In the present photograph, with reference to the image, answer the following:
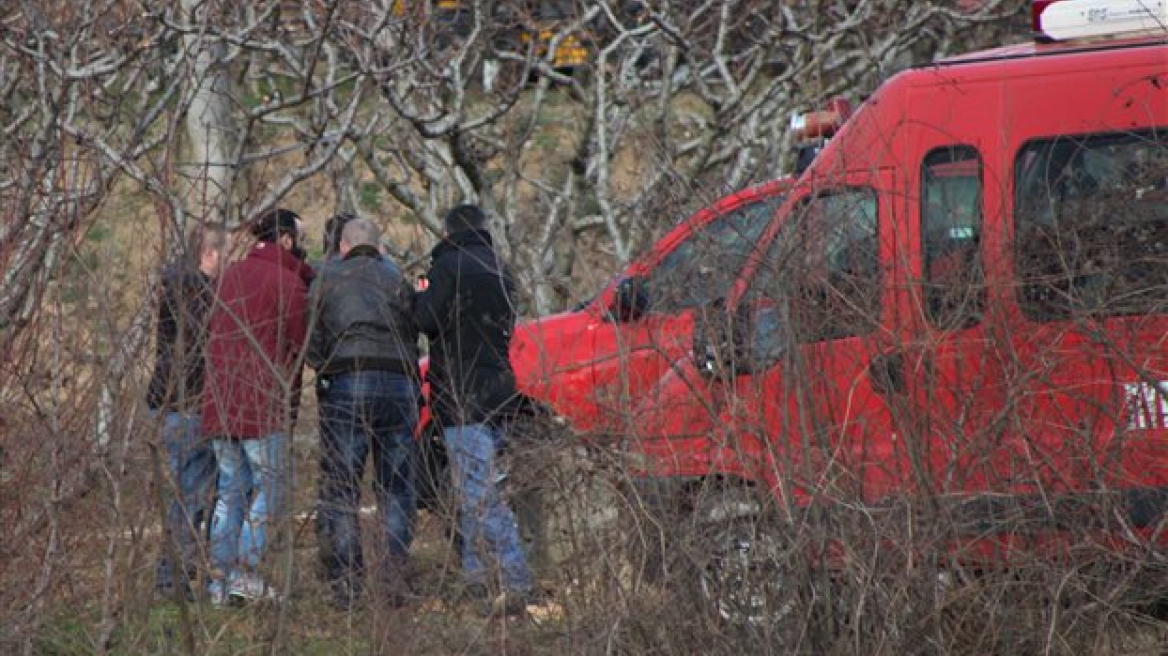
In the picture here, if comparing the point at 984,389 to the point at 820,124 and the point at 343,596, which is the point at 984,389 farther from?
the point at 820,124

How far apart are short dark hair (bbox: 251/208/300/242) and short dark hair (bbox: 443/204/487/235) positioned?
676 mm

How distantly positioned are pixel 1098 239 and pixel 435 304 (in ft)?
9.95

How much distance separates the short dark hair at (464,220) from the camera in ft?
26.6

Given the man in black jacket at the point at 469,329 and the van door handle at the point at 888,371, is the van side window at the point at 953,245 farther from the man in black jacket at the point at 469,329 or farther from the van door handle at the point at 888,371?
the man in black jacket at the point at 469,329

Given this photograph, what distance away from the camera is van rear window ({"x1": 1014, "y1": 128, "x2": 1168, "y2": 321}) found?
222 inches

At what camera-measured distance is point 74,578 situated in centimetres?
620

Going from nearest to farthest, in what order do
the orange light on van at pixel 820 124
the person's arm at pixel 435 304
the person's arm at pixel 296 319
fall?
1. the person's arm at pixel 296 319
2. the person's arm at pixel 435 304
3. the orange light on van at pixel 820 124

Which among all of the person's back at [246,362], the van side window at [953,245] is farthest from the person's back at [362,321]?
the van side window at [953,245]

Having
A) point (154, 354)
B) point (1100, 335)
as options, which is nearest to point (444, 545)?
point (154, 354)

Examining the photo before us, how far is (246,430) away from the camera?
6.25 metres

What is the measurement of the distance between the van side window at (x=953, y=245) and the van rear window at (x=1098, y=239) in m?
0.13

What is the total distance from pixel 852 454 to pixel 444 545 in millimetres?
1369

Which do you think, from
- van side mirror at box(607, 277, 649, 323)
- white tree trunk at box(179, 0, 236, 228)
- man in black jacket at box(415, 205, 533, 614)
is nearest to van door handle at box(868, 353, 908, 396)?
van side mirror at box(607, 277, 649, 323)

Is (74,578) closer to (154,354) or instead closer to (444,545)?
(154,354)
